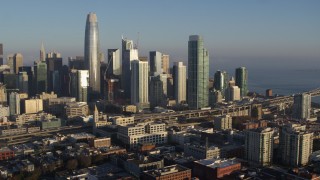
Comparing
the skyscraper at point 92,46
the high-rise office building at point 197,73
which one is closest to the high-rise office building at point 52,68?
the skyscraper at point 92,46

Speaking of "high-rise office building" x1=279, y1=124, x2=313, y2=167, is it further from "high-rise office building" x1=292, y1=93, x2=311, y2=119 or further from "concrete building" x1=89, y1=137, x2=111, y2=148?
"high-rise office building" x1=292, y1=93, x2=311, y2=119

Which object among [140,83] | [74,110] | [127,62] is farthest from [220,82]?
[74,110]

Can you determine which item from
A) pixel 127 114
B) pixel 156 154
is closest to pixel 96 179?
pixel 156 154

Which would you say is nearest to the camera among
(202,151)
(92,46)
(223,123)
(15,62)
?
(202,151)

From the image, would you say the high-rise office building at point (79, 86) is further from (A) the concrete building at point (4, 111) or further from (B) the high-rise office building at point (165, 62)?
(B) the high-rise office building at point (165, 62)

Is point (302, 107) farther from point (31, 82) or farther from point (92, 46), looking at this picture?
point (31, 82)

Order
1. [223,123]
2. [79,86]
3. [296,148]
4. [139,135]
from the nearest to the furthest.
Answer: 1. [296,148]
2. [139,135]
3. [223,123]
4. [79,86]
